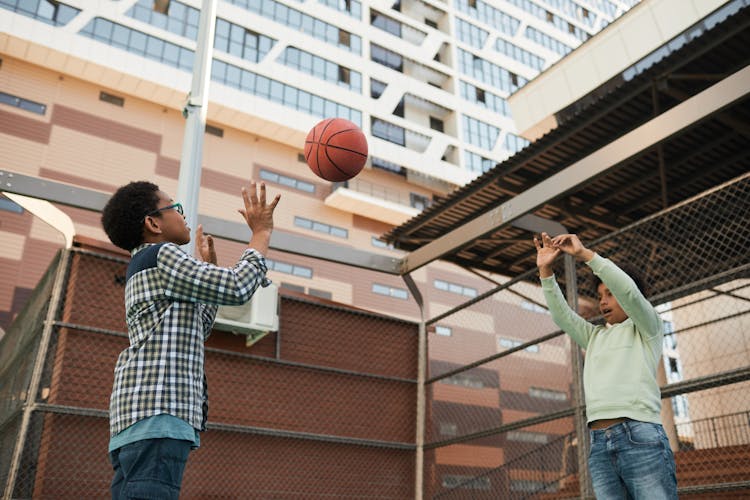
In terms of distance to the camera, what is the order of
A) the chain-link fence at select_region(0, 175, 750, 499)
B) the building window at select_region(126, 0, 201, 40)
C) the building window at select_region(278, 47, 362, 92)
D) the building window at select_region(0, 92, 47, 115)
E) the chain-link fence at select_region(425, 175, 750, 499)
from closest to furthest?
the chain-link fence at select_region(0, 175, 750, 499) → the chain-link fence at select_region(425, 175, 750, 499) → the building window at select_region(0, 92, 47, 115) → the building window at select_region(126, 0, 201, 40) → the building window at select_region(278, 47, 362, 92)

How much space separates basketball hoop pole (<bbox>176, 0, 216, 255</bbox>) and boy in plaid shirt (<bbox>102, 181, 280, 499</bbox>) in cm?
343

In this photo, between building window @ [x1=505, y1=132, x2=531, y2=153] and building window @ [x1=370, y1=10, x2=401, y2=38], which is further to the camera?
building window @ [x1=505, y1=132, x2=531, y2=153]

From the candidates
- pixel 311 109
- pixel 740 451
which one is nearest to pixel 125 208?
pixel 740 451

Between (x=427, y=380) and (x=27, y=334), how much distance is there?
451 cm

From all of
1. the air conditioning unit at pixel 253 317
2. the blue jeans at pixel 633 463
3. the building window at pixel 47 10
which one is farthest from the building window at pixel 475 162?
the blue jeans at pixel 633 463

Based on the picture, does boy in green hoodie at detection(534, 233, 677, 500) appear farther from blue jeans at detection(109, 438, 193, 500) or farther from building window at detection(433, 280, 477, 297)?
building window at detection(433, 280, 477, 297)

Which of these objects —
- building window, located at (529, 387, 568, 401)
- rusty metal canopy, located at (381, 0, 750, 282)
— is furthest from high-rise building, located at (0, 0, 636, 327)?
rusty metal canopy, located at (381, 0, 750, 282)

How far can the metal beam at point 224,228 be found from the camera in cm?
628

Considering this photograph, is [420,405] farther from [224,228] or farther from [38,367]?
[38,367]

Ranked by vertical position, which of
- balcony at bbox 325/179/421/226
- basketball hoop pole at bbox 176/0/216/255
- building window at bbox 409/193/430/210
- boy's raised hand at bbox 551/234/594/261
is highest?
building window at bbox 409/193/430/210

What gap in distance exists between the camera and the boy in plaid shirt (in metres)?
2.38

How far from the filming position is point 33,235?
25.1 meters

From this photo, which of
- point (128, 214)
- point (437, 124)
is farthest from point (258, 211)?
point (437, 124)

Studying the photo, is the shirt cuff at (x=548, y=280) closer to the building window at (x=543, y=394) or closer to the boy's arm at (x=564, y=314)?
the boy's arm at (x=564, y=314)
